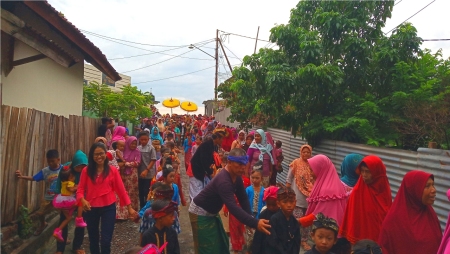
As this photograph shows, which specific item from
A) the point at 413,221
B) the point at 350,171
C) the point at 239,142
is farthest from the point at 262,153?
the point at 413,221

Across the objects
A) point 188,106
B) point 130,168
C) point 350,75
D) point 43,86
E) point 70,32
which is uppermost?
point 188,106

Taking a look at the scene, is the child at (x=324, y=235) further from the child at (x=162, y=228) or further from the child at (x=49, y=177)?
the child at (x=49, y=177)

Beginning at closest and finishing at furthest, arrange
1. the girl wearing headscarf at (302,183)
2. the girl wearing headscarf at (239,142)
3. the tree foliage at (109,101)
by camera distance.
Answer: the girl wearing headscarf at (302,183)
the girl wearing headscarf at (239,142)
the tree foliage at (109,101)

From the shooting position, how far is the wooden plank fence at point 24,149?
542 cm

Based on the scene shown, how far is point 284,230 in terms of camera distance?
390 centimetres

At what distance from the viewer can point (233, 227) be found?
6035mm

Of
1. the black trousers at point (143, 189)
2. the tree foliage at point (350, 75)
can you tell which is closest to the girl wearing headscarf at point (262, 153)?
the tree foliage at point (350, 75)

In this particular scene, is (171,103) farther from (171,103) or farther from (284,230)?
(284,230)

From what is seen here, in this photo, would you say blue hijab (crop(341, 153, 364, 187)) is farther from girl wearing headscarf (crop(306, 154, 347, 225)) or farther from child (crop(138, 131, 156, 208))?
child (crop(138, 131, 156, 208))

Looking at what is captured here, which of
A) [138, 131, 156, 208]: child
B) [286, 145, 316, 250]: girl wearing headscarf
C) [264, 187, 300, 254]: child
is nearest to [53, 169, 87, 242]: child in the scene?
[138, 131, 156, 208]: child

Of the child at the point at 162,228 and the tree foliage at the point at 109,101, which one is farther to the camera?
the tree foliage at the point at 109,101

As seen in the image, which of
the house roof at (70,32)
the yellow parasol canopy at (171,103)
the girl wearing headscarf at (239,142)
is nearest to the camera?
the house roof at (70,32)

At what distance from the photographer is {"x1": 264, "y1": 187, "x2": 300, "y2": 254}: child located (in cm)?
385

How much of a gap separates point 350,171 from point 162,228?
2.64 m
